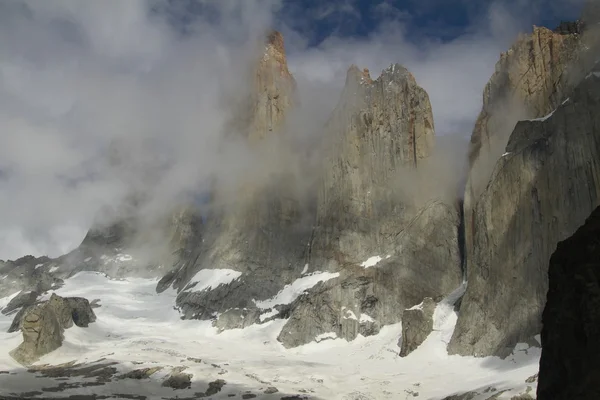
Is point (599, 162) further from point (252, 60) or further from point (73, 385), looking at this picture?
point (252, 60)

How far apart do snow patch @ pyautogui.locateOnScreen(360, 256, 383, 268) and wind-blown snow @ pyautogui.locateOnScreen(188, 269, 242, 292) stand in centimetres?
3344

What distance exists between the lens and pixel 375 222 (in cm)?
11175

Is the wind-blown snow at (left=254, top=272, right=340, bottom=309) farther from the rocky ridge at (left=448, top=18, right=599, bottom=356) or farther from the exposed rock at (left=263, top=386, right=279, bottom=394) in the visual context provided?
the exposed rock at (left=263, top=386, right=279, bottom=394)

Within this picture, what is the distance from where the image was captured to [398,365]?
75.5m

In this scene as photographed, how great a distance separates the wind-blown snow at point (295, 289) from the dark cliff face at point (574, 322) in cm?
9777

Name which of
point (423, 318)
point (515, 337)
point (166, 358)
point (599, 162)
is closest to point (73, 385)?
point (166, 358)

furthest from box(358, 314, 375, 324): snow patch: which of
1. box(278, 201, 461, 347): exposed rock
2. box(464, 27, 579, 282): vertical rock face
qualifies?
box(464, 27, 579, 282): vertical rock face

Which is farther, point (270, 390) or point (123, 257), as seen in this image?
point (123, 257)

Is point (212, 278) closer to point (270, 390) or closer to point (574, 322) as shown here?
point (270, 390)

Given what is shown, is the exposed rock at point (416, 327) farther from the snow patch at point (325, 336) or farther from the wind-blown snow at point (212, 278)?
the wind-blown snow at point (212, 278)

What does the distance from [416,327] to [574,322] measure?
69.0 metres

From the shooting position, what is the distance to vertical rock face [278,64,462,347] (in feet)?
321

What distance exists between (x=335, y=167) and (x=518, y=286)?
64972 mm

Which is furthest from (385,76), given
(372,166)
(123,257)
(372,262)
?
(123,257)
